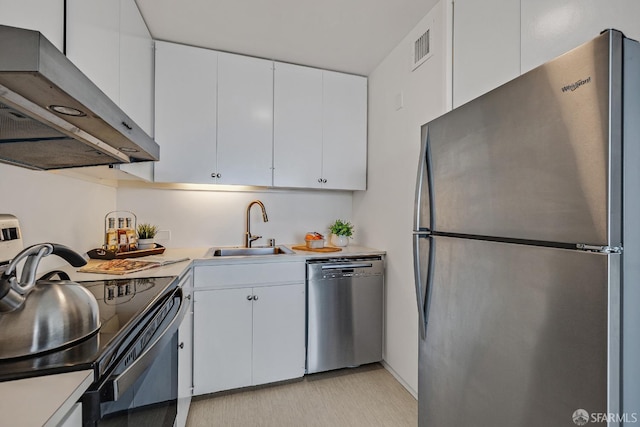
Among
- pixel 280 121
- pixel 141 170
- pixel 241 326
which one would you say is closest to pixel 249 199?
pixel 280 121

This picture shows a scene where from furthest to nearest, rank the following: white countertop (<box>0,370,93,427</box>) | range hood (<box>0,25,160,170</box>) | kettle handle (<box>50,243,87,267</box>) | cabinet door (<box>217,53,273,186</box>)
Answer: cabinet door (<box>217,53,273,186</box>)
kettle handle (<box>50,243,87,267</box>)
range hood (<box>0,25,160,170</box>)
white countertop (<box>0,370,93,427</box>)

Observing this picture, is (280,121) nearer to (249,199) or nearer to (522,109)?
(249,199)

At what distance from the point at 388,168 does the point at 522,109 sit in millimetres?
1489

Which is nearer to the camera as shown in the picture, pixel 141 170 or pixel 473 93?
pixel 473 93

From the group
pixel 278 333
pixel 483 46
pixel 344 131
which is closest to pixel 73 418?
pixel 278 333

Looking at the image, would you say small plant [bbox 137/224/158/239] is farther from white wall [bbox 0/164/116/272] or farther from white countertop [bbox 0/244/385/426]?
white countertop [bbox 0/244/385/426]

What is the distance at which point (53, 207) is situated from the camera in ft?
4.74

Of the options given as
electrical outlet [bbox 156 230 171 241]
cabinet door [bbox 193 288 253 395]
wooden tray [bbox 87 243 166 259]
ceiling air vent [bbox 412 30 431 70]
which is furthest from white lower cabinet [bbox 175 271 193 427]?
ceiling air vent [bbox 412 30 431 70]

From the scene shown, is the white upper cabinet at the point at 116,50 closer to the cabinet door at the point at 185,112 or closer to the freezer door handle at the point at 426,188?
the cabinet door at the point at 185,112

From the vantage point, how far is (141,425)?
2.83 ft

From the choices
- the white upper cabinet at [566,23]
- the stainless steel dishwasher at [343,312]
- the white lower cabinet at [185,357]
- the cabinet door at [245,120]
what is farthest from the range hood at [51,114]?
the white upper cabinet at [566,23]

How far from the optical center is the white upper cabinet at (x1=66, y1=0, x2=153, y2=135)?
3.77 ft

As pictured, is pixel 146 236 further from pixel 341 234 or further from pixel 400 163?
pixel 400 163

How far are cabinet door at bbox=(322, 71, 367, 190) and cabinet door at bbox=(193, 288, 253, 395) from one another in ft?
4.07
